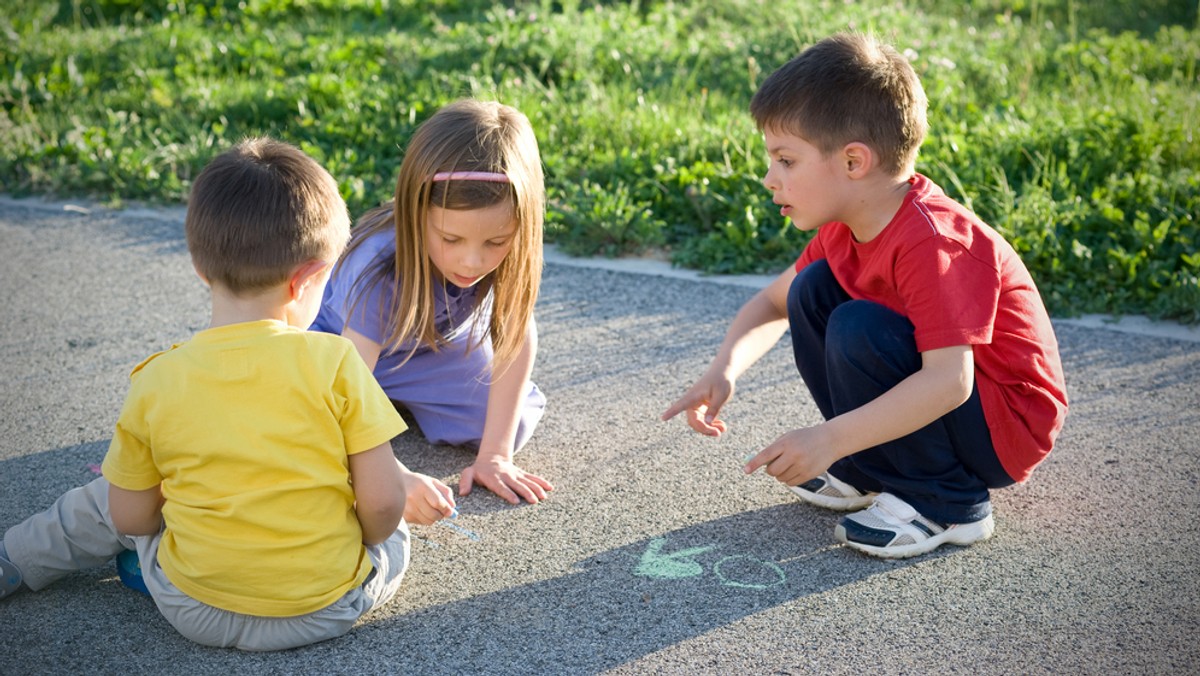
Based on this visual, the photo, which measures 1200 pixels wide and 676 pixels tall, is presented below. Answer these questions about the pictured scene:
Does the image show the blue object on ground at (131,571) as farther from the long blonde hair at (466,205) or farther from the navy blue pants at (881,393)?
the navy blue pants at (881,393)

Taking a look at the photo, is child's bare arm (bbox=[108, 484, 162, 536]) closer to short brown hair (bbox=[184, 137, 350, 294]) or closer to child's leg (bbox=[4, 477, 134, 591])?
child's leg (bbox=[4, 477, 134, 591])

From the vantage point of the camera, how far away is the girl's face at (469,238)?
8.43 ft

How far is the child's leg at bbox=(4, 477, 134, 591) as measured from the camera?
2291mm

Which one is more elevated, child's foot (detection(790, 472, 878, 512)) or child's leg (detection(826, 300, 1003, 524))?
child's leg (detection(826, 300, 1003, 524))

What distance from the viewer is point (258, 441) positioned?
202 centimetres

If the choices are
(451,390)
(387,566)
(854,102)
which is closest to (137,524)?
(387,566)

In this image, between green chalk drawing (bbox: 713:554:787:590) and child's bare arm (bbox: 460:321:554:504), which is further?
child's bare arm (bbox: 460:321:554:504)

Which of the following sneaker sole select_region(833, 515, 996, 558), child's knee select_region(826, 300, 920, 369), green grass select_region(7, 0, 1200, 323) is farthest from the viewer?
green grass select_region(7, 0, 1200, 323)

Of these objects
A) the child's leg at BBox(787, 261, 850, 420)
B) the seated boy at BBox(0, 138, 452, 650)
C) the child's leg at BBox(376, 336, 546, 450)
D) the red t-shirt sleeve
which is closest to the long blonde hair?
the child's leg at BBox(376, 336, 546, 450)

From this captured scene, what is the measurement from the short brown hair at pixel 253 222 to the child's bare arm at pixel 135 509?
1.42ft

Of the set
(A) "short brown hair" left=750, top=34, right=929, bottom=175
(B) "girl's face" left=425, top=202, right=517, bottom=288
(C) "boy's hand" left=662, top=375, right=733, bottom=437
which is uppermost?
(A) "short brown hair" left=750, top=34, right=929, bottom=175

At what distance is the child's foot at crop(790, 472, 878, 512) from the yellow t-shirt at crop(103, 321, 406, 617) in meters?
1.17

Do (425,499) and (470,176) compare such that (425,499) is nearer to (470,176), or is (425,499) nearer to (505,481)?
(505,481)

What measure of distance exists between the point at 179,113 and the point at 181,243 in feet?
4.42
